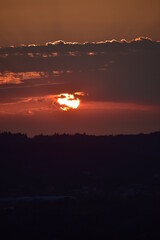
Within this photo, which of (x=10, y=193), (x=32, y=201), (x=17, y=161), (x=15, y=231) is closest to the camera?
(x=15, y=231)

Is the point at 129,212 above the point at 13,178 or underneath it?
underneath

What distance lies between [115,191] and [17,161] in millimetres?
17983

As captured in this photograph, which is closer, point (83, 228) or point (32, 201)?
point (83, 228)

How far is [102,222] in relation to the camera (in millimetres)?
104625

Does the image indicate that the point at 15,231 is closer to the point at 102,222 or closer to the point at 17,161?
the point at 102,222

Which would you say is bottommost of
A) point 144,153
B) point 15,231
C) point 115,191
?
point 15,231

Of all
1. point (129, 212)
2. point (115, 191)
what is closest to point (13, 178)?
point (115, 191)

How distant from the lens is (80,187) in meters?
126

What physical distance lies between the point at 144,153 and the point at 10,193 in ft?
73.8

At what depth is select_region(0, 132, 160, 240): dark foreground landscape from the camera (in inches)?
4067

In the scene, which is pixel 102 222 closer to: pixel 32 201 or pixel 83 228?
pixel 83 228

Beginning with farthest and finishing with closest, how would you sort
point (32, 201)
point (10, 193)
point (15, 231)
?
point (10, 193) → point (32, 201) → point (15, 231)

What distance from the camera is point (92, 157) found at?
456 feet

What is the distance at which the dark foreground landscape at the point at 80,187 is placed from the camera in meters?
103
